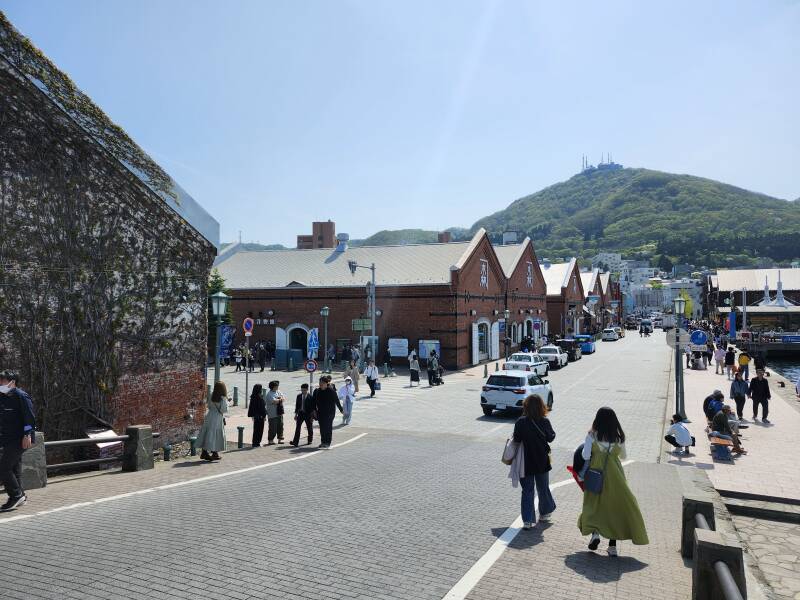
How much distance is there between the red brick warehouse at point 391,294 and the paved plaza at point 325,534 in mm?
21632

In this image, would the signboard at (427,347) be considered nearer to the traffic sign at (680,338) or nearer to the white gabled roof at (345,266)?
the white gabled roof at (345,266)

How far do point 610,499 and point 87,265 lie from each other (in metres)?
10.4

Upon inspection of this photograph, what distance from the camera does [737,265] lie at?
191250mm

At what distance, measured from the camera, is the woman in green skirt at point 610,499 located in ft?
20.7

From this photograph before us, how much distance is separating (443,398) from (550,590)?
1733 centimetres

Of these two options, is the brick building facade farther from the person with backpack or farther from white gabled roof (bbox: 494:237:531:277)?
white gabled roof (bbox: 494:237:531:277)

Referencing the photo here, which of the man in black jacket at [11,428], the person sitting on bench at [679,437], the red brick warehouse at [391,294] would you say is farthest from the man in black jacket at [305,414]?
the red brick warehouse at [391,294]

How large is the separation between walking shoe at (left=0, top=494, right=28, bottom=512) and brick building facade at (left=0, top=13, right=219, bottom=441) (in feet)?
10.1

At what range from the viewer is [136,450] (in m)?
10.6

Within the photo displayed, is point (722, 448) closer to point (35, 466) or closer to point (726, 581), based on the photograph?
point (726, 581)

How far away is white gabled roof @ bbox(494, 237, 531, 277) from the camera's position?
45.6 metres

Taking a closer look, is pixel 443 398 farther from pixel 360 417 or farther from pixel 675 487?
pixel 675 487

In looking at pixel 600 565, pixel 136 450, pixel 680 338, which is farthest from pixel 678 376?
pixel 136 450

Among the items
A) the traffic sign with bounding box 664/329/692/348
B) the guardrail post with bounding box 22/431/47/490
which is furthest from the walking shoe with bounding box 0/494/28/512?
the traffic sign with bounding box 664/329/692/348
